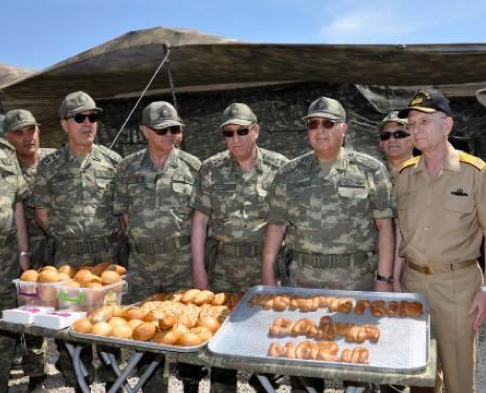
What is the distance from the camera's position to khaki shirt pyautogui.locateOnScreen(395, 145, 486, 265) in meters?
2.87

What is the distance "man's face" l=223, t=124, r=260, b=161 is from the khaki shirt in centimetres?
122

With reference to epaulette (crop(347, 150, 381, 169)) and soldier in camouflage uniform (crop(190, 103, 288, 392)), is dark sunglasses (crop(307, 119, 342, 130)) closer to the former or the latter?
epaulette (crop(347, 150, 381, 169))

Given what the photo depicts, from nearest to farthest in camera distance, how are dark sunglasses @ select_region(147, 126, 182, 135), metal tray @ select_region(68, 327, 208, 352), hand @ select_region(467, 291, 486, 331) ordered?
metal tray @ select_region(68, 327, 208, 352) < hand @ select_region(467, 291, 486, 331) < dark sunglasses @ select_region(147, 126, 182, 135)

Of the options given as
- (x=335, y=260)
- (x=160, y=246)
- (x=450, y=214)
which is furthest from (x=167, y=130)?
(x=450, y=214)

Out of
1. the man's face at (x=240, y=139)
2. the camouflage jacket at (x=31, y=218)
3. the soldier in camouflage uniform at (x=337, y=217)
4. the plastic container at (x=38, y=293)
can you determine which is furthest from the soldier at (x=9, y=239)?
the soldier in camouflage uniform at (x=337, y=217)

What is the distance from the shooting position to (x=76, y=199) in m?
3.96

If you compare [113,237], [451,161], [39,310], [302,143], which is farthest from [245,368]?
[302,143]

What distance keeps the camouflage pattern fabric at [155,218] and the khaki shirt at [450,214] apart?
1636 millimetres

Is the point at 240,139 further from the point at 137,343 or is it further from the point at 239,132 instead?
the point at 137,343

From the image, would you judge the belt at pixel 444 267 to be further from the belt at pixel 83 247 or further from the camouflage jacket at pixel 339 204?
the belt at pixel 83 247

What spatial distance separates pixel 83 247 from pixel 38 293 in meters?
1.05

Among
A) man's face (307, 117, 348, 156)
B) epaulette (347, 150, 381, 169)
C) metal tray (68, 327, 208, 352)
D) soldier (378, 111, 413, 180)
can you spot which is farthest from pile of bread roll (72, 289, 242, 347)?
soldier (378, 111, 413, 180)

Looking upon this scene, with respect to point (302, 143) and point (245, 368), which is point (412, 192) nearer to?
point (245, 368)

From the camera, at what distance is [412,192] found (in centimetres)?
306
